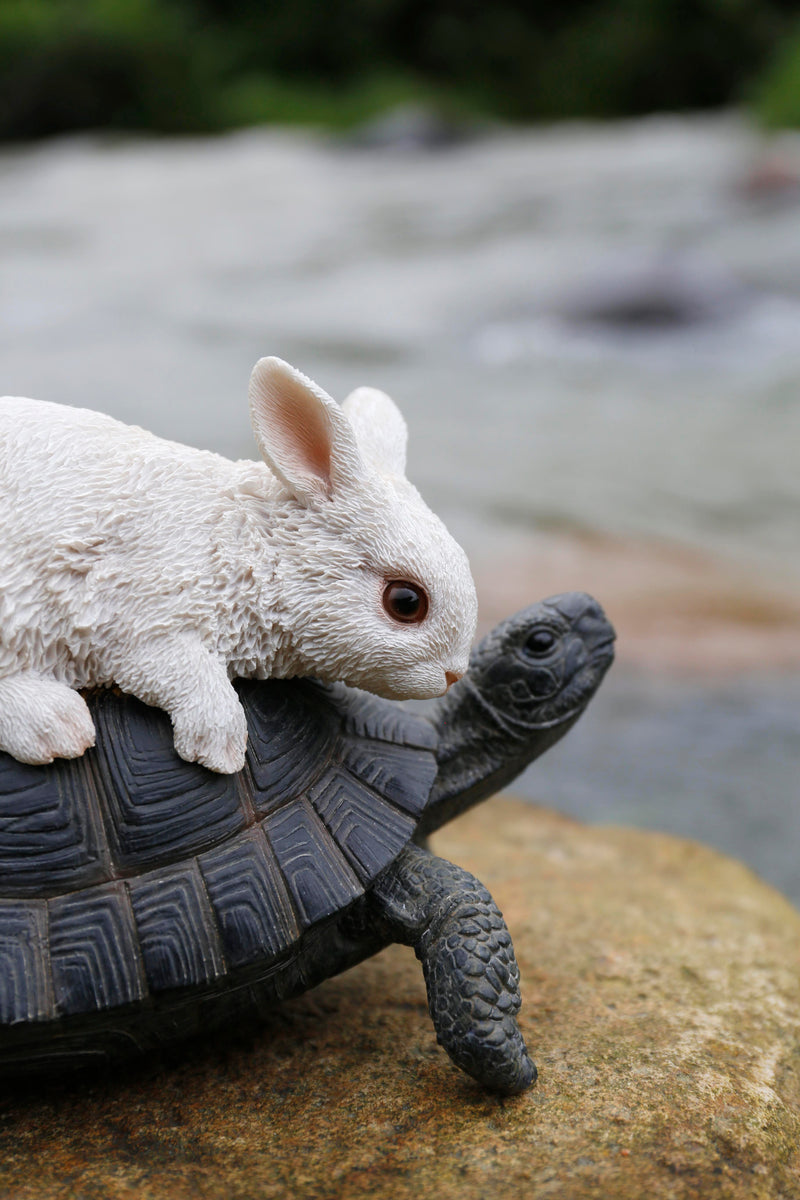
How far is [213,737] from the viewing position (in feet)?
4.32

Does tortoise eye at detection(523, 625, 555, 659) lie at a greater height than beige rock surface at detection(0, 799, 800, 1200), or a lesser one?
greater

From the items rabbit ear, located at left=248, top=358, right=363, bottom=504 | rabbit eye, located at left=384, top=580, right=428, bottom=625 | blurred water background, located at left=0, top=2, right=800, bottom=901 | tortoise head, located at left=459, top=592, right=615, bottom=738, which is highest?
blurred water background, located at left=0, top=2, right=800, bottom=901

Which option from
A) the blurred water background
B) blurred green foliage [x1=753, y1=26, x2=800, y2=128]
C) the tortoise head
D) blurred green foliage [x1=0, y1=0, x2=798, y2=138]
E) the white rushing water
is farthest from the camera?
blurred green foliage [x1=0, y1=0, x2=798, y2=138]

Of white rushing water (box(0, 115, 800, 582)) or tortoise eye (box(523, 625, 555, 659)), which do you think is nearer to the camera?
tortoise eye (box(523, 625, 555, 659))

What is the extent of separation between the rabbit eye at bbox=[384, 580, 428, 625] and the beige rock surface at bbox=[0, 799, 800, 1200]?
2.26 feet

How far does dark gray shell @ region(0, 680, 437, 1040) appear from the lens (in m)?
1.29

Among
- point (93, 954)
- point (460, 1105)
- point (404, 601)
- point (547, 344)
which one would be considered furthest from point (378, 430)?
point (547, 344)

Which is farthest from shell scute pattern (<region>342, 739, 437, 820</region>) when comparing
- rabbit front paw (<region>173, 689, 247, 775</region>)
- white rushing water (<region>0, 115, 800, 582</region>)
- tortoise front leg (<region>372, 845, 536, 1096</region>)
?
white rushing water (<region>0, 115, 800, 582</region>)

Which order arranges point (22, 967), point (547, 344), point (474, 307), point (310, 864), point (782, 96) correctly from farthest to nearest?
point (782, 96)
point (474, 307)
point (547, 344)
point (310, 864)
point (22, 967)

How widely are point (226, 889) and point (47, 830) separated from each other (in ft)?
0.80

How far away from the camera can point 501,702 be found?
1.79 m

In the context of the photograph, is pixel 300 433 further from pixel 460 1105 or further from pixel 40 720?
pixel 460 1105

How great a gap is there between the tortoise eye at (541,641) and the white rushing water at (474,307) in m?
2.82

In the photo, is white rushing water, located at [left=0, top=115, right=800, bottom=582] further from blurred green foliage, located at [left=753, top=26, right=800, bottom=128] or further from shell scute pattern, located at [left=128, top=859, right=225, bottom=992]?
shell scute pattern, located at [left=128, top=859, right=225, bottom=992]
